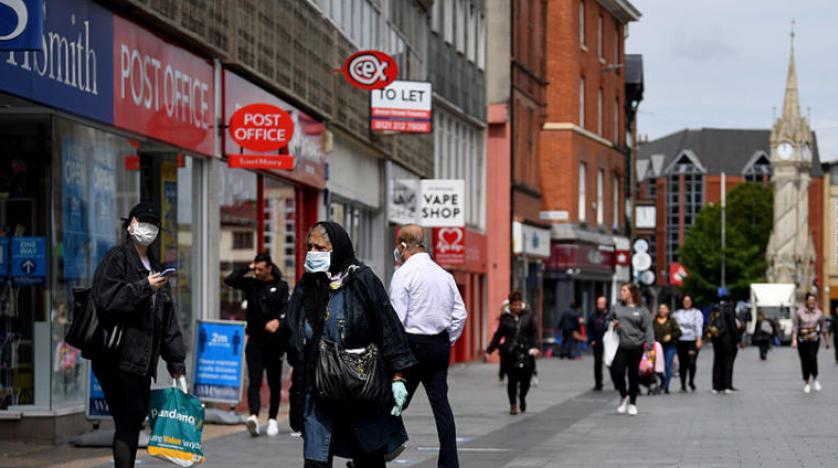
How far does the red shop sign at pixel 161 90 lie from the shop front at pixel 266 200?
38.0 inches

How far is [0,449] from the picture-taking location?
15.0m

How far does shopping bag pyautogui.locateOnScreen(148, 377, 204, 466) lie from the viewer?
10.7 meters

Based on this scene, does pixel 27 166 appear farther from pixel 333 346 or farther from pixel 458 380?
pixel 458 380

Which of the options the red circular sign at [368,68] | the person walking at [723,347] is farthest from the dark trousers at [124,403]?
the person walking at [723,347]

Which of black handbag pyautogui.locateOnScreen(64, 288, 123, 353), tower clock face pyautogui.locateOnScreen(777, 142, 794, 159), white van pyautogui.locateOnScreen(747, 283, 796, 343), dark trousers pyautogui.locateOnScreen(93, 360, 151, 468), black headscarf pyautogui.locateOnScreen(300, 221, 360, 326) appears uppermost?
tower clock face pyautogui.locateOnScreen(777, 142, 794, 159)

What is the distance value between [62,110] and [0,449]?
9.34 ft

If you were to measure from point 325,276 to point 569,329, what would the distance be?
4420cm

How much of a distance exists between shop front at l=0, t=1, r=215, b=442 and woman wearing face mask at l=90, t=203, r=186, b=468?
3612 millimetres

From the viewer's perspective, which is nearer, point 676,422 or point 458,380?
point 676,422

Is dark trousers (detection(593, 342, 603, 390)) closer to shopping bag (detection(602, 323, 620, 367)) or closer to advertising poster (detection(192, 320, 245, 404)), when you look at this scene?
shopping bag (detection(602, 323, 620, 367))

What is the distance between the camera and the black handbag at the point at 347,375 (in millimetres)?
9258

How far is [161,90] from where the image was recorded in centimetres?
1833

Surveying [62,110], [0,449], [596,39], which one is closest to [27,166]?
[62,110]

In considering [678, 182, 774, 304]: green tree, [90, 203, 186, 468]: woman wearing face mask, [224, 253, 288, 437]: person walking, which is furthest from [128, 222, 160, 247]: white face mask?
[678, 182, 774, 304]: green tree
